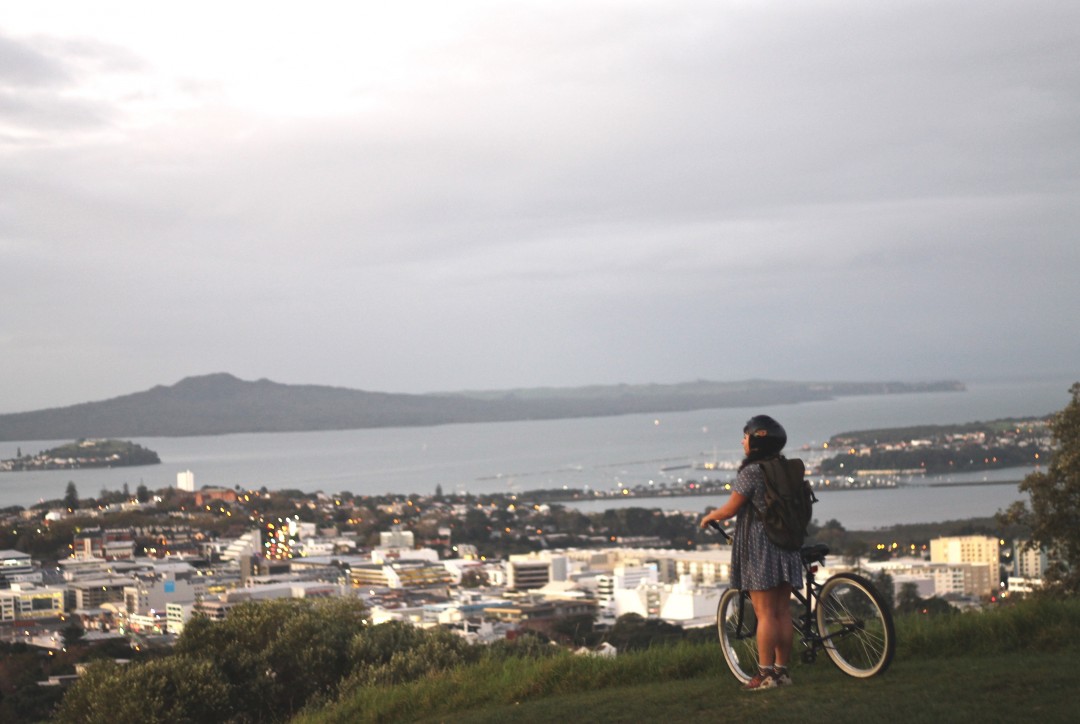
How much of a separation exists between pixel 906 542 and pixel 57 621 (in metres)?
23.9

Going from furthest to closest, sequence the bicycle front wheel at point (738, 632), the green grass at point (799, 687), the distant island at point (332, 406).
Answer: the distant island at point (332, 406) < the bicycle front wheel at point (738, 632) < the green grass at point (799, 687)

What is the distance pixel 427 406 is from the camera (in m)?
155

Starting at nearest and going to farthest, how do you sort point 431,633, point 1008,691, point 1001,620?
point 1008,691 < point 1001,620 < point 431,633

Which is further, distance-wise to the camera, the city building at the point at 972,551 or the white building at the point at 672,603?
the city building at the point at 972,551

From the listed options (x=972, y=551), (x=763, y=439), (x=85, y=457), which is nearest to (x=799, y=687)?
(x=763, y=439)

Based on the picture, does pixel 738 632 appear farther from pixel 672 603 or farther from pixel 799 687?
pixel 672 603

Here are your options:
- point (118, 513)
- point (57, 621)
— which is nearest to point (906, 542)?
point (57, 621)

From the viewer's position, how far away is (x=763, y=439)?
4.64 m

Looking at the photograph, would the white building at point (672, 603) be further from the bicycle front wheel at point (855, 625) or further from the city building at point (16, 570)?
the city building at point (16, 570)

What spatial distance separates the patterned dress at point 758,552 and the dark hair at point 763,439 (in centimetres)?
5

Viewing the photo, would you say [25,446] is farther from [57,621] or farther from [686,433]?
[686,433]

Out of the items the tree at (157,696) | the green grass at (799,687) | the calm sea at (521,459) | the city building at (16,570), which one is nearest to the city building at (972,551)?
the calm sea at (521,459)

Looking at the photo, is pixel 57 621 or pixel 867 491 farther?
pixel 867 491

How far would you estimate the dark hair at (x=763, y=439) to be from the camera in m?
4.65
